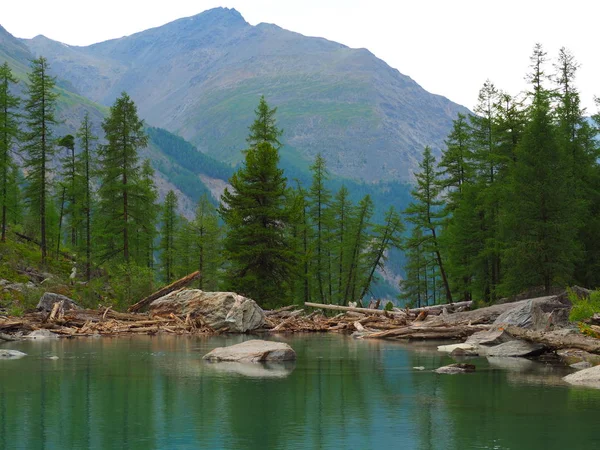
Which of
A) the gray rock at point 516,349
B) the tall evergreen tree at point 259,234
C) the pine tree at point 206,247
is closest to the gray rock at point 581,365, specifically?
the gray rock at point 516,349

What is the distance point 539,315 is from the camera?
28.3 metres

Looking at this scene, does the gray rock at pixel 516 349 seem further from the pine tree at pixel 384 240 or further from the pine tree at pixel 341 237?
the pine tree at pixel 384 240

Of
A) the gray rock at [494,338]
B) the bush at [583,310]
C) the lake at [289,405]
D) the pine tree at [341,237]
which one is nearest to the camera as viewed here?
the lake at [289,405]

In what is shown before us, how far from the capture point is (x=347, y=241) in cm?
6656

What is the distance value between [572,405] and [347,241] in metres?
52.5

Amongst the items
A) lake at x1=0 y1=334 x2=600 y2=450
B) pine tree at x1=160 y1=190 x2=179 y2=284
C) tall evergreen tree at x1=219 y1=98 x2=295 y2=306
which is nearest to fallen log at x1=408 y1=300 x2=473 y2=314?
tall evergreen tree at x1=219 y1=98 x2=295 y2=306

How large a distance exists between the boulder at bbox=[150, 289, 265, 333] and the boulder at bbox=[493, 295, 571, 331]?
45.4 feet

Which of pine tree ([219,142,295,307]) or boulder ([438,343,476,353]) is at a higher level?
pine tree ([219,142,295,307])

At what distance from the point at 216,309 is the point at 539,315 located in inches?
691

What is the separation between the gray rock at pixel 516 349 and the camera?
2380cm

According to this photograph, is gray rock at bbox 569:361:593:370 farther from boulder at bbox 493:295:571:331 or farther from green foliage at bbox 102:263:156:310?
green foliage at bbox 102:263:156:310

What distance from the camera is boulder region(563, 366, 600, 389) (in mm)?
17094

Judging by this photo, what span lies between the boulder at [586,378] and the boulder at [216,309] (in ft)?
71.0

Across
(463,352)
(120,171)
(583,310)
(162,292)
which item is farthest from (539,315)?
(120,171)
